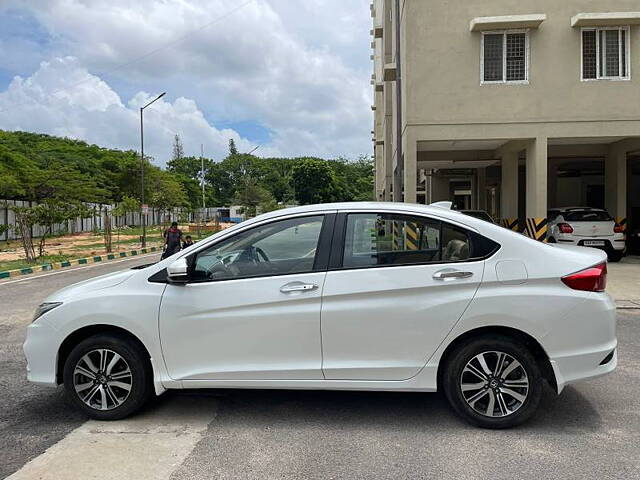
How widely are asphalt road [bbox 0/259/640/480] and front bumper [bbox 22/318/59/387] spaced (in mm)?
354

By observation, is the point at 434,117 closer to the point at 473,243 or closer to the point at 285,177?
the point at 473,243

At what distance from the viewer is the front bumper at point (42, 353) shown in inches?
166

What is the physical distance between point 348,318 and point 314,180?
82.8 m

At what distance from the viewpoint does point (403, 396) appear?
4715mm

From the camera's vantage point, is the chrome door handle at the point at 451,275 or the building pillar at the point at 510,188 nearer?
the chrome door handle at the point at 451,275

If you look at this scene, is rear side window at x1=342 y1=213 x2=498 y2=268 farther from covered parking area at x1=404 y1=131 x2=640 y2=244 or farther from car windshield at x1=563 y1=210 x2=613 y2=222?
car windshield at x1=563 y1=210 x2=613 y2=222

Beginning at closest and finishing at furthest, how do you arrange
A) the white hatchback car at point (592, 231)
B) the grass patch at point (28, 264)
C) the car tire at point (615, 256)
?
1. the white hatchback car at point (592, 231)
2. the car tire at point (615, 256)
3. the grass patch at point (28, 264)

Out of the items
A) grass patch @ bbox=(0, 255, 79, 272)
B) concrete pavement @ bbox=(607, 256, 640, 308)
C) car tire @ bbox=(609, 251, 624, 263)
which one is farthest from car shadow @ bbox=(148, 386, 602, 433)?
grass patch @ bbox=(0, 255, 79, 272)

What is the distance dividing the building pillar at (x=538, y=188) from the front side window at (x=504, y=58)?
6.23 feet

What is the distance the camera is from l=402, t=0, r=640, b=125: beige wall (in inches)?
579

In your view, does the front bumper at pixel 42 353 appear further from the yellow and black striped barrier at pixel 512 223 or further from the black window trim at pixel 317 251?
the yellow and black striped barrier at pixel 512 223

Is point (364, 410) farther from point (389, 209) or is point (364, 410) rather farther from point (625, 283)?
point (625, 283)

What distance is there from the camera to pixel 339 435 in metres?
3.91

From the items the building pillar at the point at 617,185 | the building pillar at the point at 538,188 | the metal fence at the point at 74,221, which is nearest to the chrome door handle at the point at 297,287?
the building pillar at the point at 538,188
